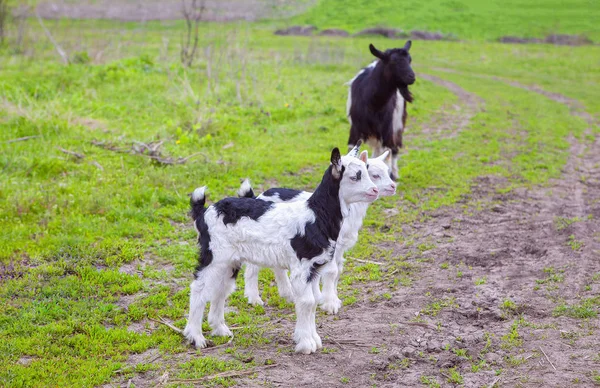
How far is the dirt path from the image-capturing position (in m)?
5.18

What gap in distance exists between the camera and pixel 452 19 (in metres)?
30.3

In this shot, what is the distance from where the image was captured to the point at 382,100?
36.9ft

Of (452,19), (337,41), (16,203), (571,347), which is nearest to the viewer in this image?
(571,347)

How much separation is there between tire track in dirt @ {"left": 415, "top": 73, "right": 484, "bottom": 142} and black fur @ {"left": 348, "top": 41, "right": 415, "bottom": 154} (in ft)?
14.0

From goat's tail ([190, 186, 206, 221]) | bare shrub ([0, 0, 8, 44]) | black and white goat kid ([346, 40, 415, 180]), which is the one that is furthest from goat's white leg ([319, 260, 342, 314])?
bare shrub ([0, 0, 8, 44])

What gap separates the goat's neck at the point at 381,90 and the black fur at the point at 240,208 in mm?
5917

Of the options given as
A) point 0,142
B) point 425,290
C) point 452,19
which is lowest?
point 425,290

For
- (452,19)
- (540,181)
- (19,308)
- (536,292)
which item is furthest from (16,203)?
(452,19)

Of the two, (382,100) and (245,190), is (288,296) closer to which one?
(245,190)

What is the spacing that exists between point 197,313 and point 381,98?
21.9 feet

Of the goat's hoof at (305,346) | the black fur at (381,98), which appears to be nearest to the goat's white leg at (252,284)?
the goat's hoof at (305,346)

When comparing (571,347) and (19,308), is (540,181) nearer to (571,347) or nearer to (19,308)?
(571,347)

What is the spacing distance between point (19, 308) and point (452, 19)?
27.7 m

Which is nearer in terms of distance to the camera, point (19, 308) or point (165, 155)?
point (19, 308)
